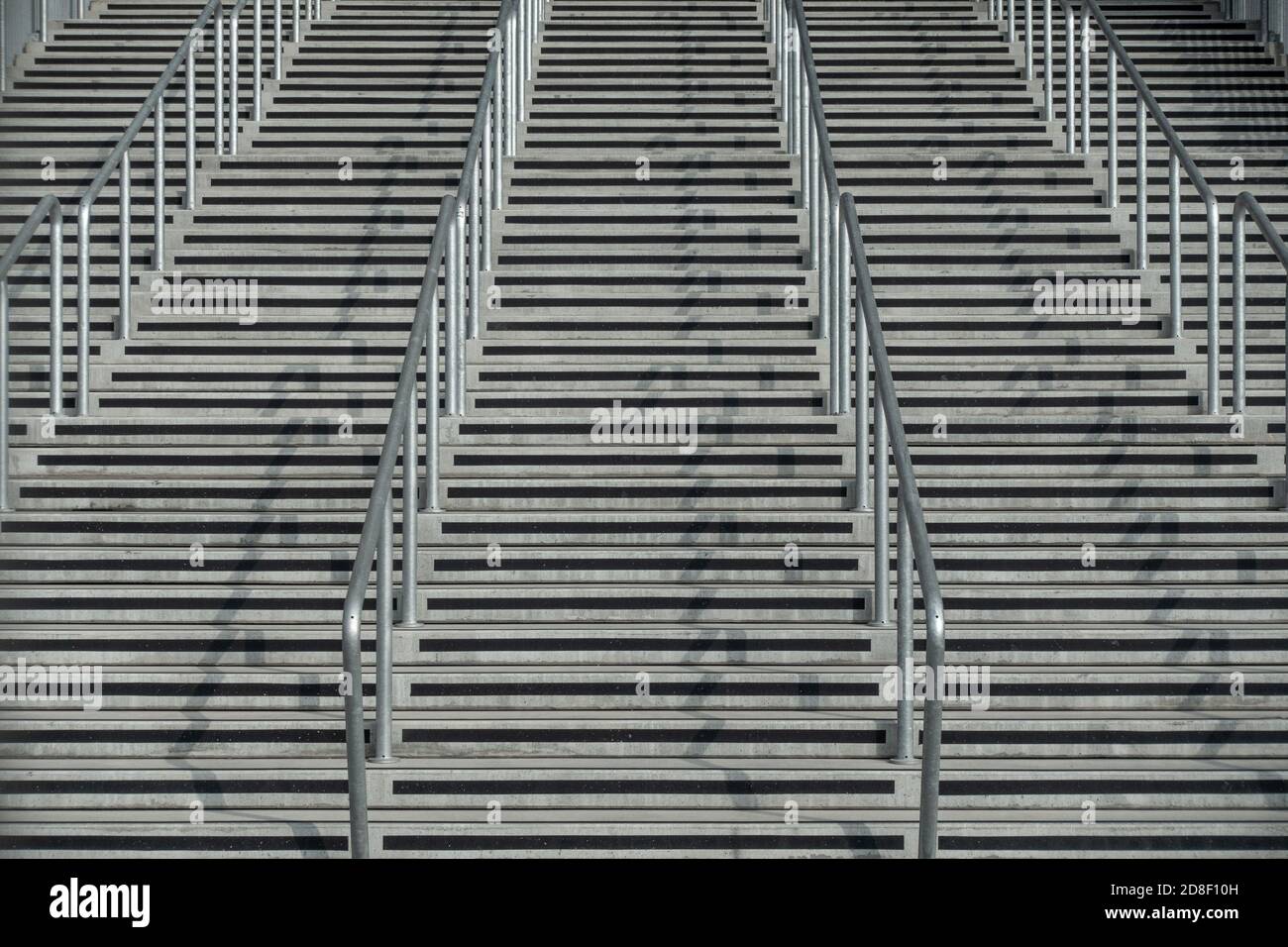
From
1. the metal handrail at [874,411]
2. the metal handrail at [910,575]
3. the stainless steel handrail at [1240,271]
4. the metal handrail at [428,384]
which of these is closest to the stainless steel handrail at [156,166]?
the metal handrail at [428,384]

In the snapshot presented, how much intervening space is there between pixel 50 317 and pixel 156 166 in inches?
46.5

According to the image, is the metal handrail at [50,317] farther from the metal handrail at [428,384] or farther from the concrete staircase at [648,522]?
the metal handrail at [428,384]

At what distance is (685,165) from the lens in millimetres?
9484

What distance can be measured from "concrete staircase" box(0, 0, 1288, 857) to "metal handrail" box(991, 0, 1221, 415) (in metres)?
0.15

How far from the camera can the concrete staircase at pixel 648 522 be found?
19.1 feet

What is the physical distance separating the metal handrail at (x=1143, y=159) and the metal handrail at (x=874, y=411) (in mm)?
1399

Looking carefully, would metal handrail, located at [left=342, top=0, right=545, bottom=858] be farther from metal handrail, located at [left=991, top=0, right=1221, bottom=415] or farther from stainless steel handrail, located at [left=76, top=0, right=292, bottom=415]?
metal handrail, located at [left=991, top=0, right=1221, bottom=415]

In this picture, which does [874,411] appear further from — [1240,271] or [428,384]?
[1240,271]

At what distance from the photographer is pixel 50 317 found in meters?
7.94

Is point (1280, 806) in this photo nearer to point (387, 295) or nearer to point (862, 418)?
point (862, 418)

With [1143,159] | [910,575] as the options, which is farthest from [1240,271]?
[910,575]

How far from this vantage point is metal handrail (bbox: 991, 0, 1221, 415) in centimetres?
771

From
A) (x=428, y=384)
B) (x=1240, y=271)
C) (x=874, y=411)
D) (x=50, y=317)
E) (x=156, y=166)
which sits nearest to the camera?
(x=874, y=411)
